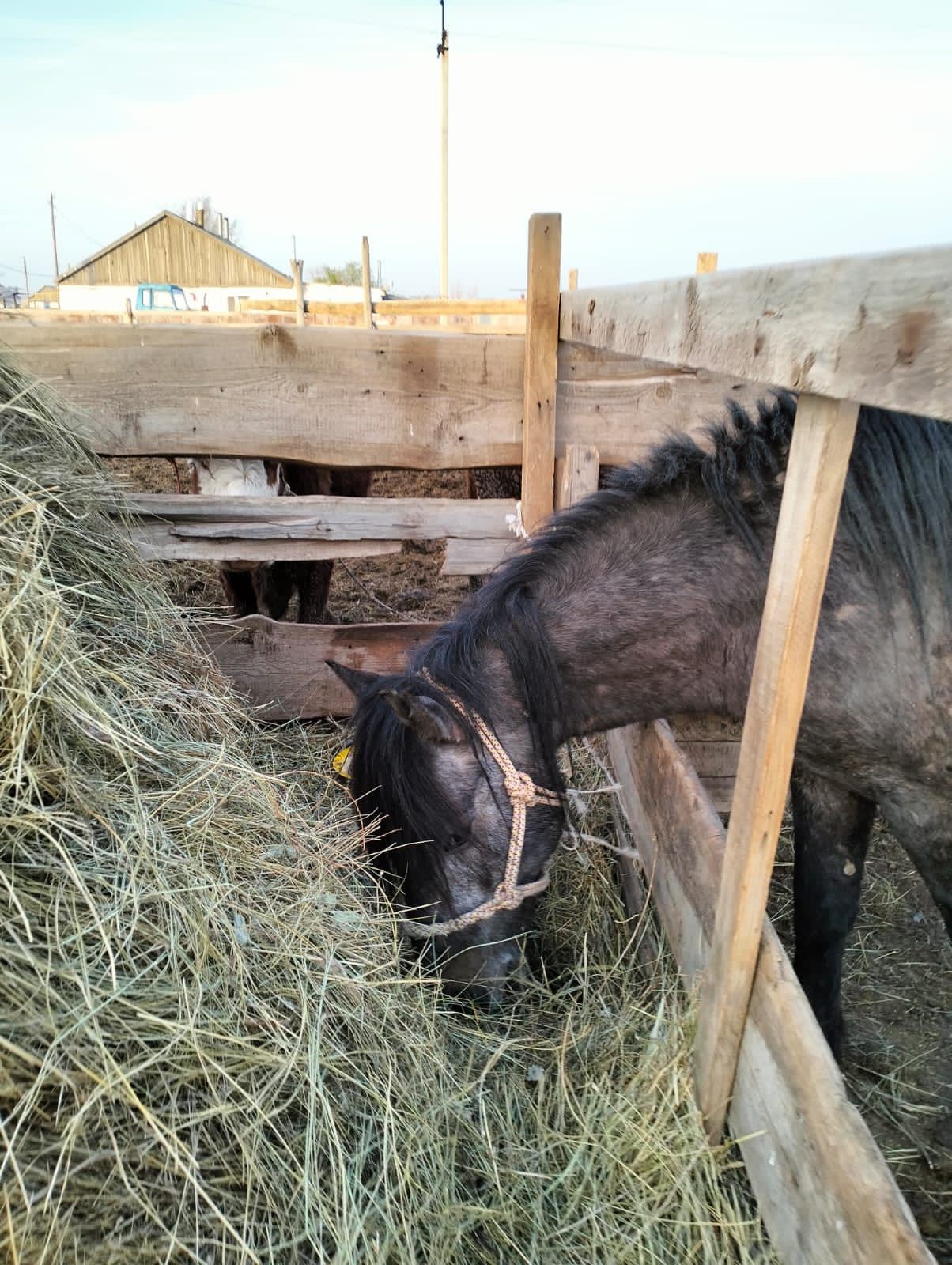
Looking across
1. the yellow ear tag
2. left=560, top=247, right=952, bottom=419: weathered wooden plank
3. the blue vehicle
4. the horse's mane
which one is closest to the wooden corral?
left=560, top=247, right=952, bottom=419: weathered wooden plank

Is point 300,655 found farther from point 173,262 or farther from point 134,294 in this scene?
point 173,262

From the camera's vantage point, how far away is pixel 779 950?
136 centimetres

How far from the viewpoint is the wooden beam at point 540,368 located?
2.53 m

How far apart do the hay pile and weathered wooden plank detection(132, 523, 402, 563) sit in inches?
21.3

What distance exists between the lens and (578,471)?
8.89 ft

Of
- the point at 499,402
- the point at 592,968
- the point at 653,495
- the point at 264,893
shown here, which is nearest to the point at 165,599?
the point at 264,893

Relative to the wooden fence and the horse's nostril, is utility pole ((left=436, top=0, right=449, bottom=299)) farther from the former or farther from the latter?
the horse's nostril

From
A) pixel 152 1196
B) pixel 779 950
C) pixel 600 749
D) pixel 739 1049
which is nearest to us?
pixel 152 1196

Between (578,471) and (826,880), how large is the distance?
58.2 inches

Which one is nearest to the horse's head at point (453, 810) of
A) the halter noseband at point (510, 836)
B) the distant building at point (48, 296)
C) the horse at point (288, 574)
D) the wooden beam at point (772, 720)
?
the halter noseband at point (510, 836)

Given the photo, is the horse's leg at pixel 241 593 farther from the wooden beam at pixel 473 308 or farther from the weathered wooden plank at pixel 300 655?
the wooden beam at pixel 473 308

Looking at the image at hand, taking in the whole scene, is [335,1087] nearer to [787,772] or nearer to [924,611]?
[787,772]

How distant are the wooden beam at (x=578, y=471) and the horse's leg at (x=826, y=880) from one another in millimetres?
1140

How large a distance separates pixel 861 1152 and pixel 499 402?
7.45ft
